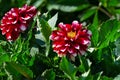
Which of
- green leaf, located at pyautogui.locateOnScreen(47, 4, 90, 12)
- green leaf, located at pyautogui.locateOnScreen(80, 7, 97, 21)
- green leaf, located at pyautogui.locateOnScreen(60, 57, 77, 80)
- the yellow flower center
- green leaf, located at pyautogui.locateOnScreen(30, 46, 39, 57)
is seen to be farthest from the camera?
green leaf, located at pyautogui.locateOnScreen(47, 4, 90, 12)

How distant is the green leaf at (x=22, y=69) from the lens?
1831 mm

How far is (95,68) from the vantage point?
194cm

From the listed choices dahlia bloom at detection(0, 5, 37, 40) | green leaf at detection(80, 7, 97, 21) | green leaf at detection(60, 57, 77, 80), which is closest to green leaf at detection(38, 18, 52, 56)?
dahlia bloom at detection(0, 5, 37, 40)

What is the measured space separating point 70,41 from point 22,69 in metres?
0.22

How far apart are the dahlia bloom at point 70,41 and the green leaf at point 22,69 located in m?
0.14

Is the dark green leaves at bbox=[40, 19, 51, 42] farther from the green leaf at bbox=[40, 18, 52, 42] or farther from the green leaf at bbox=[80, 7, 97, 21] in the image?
the green leaf at bbox=[80, 7, 97, 21]

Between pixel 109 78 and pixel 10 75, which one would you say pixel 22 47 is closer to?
pixel 10 75

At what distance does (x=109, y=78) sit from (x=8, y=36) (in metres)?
0.55

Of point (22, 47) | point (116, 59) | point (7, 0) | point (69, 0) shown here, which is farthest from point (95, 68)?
point (7, 0)

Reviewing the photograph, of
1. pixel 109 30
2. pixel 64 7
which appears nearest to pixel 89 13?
pixel 64 7

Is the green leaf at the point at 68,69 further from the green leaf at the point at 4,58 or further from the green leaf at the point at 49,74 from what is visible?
the green leaf at the point at 4,58

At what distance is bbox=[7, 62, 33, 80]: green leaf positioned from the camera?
1.83 m

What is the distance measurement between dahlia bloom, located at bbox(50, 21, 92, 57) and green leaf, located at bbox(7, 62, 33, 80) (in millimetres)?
138

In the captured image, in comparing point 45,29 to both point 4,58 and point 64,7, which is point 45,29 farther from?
point 64,7
